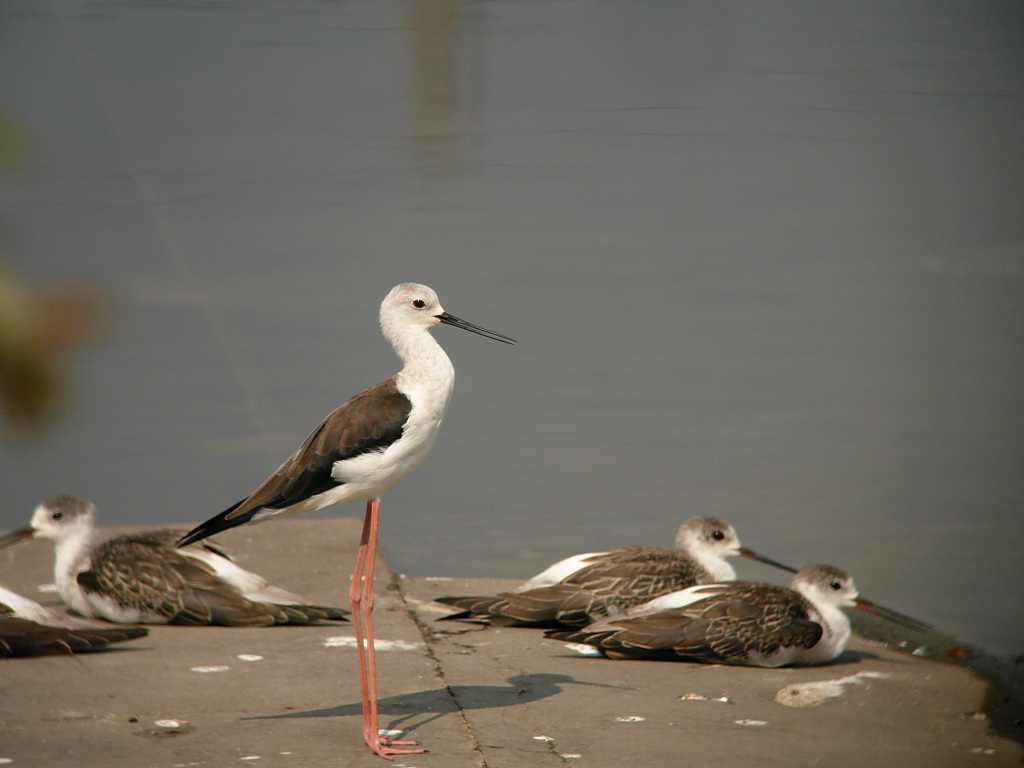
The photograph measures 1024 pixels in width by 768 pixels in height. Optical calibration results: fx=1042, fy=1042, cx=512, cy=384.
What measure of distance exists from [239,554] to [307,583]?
0.76m

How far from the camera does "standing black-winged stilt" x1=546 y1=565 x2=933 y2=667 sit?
16.1 ft

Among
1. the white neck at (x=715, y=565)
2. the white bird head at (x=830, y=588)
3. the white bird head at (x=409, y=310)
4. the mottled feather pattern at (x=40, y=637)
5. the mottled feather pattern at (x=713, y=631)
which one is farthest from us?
the white neck at (x=715, y=565)

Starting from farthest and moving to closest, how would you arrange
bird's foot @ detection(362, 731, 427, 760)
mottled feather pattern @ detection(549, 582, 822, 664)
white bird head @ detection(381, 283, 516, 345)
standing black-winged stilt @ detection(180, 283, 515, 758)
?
mottled feather pattern @ detection(549, 582, 822, 664) < white bird head @ detection(381, 283, 516, 345) < standing black-winged stilt @ detection(180, 283, 515, 758) < bird's foot @ detection(362, 731, 427, 760)

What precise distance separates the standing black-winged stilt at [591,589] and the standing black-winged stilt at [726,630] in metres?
0.19

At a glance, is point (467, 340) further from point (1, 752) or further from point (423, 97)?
point (1, 752)

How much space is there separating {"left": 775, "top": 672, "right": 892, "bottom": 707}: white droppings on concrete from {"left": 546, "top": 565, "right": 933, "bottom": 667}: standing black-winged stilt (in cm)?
24

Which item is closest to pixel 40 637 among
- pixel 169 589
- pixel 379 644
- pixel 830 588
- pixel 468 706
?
pixel 169 589

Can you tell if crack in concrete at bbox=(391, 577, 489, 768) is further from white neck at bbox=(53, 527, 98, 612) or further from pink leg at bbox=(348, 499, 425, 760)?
white neck at bbox=(53, 527, 98, 612)

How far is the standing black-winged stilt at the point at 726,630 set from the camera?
491 centimetres

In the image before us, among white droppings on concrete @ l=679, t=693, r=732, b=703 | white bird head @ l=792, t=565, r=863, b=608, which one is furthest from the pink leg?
white bird head @ l=792, t=565, r=863, b=608

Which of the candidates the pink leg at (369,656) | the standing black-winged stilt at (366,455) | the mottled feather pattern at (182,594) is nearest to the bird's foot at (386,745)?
the pink leg at (369,656)

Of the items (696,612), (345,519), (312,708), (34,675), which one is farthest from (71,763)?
(345,519)

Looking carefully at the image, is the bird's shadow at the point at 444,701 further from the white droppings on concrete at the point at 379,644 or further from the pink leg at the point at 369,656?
the white droppings on concrete at the point at 379,644

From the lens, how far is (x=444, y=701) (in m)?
4.27
